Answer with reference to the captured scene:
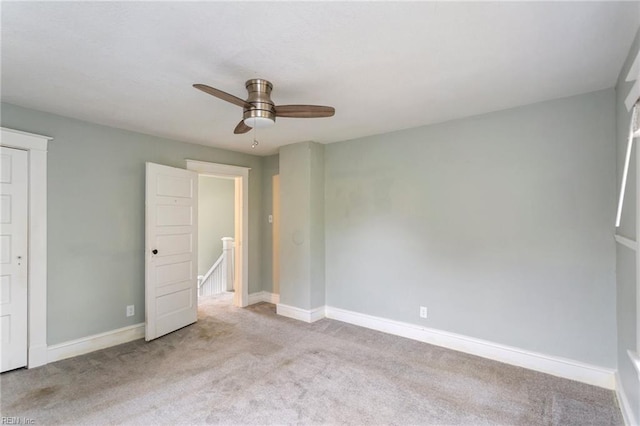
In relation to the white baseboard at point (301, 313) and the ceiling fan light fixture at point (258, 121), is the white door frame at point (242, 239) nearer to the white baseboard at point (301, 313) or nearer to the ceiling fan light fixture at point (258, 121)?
the white baseboard at point (301, 313)

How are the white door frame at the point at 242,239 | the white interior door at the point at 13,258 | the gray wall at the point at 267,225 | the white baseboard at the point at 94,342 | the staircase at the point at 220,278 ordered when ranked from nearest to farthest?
1. the white interior door at the point at 13,258
2. the white baseboard at the point at 94,342
3. the white door frame at the point at 242,239
4. the gray wall at the point at 267,225
5. the staircase at the point at 220,278

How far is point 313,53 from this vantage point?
192 cm

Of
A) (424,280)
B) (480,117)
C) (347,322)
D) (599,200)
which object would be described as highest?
(480,117)

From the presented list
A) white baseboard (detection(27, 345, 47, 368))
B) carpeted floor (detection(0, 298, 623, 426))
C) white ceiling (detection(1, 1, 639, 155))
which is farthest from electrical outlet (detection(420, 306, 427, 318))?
white baseboard (detection(27, 345, 47, 368))

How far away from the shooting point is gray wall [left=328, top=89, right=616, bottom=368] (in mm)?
2559

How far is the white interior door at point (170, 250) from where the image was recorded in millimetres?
3598

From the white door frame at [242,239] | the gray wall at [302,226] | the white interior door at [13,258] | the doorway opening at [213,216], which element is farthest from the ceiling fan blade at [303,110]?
the doorway opening at [213,216]

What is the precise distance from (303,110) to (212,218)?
5408 millimetres

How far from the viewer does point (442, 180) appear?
338 centimetres

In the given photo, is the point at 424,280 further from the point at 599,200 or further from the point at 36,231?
the point at 36,231

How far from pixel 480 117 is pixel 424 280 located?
6.00 feet

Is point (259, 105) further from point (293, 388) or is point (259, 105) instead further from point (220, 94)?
point (293, 388)

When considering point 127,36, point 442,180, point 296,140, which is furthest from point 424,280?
point 127,36

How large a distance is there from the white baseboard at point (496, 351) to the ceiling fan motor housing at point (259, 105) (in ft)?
9.26
